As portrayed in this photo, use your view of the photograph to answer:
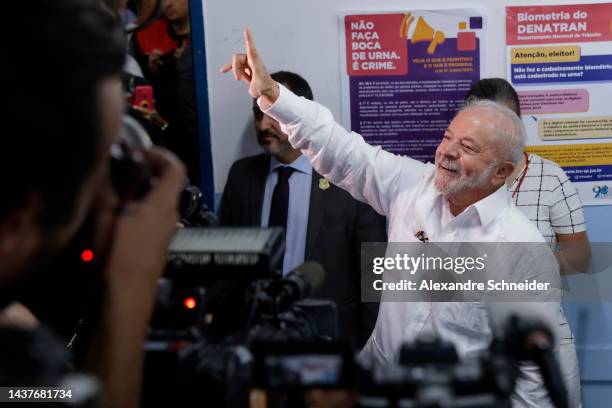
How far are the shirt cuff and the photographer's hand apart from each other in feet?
5.38

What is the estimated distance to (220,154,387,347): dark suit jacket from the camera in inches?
135

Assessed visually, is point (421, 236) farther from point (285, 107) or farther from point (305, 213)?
point (305, 213)

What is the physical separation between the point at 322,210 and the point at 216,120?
2.20ft

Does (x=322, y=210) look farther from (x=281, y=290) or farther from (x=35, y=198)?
(x=35, y=198)

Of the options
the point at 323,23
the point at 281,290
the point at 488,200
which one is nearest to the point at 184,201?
the point at 281,290

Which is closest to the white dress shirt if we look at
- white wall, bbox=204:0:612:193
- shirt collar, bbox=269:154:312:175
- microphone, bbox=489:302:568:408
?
shirt collar, bbox=269:154:312:175

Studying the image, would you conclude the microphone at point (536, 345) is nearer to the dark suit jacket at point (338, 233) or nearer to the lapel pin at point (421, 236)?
the lapel pin at point (421, 236)

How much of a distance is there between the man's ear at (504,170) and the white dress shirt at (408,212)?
40 millimetres

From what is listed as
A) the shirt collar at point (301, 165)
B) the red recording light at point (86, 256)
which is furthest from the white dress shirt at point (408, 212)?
the red recording light at point (86, 256)

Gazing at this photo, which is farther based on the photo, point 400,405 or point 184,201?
point 184,201

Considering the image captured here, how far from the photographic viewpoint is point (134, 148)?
1.10 meters

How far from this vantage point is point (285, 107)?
2691 millimetres

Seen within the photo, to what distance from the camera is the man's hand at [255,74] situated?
2.60m

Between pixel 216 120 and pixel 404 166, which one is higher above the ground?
pixel 216 120
